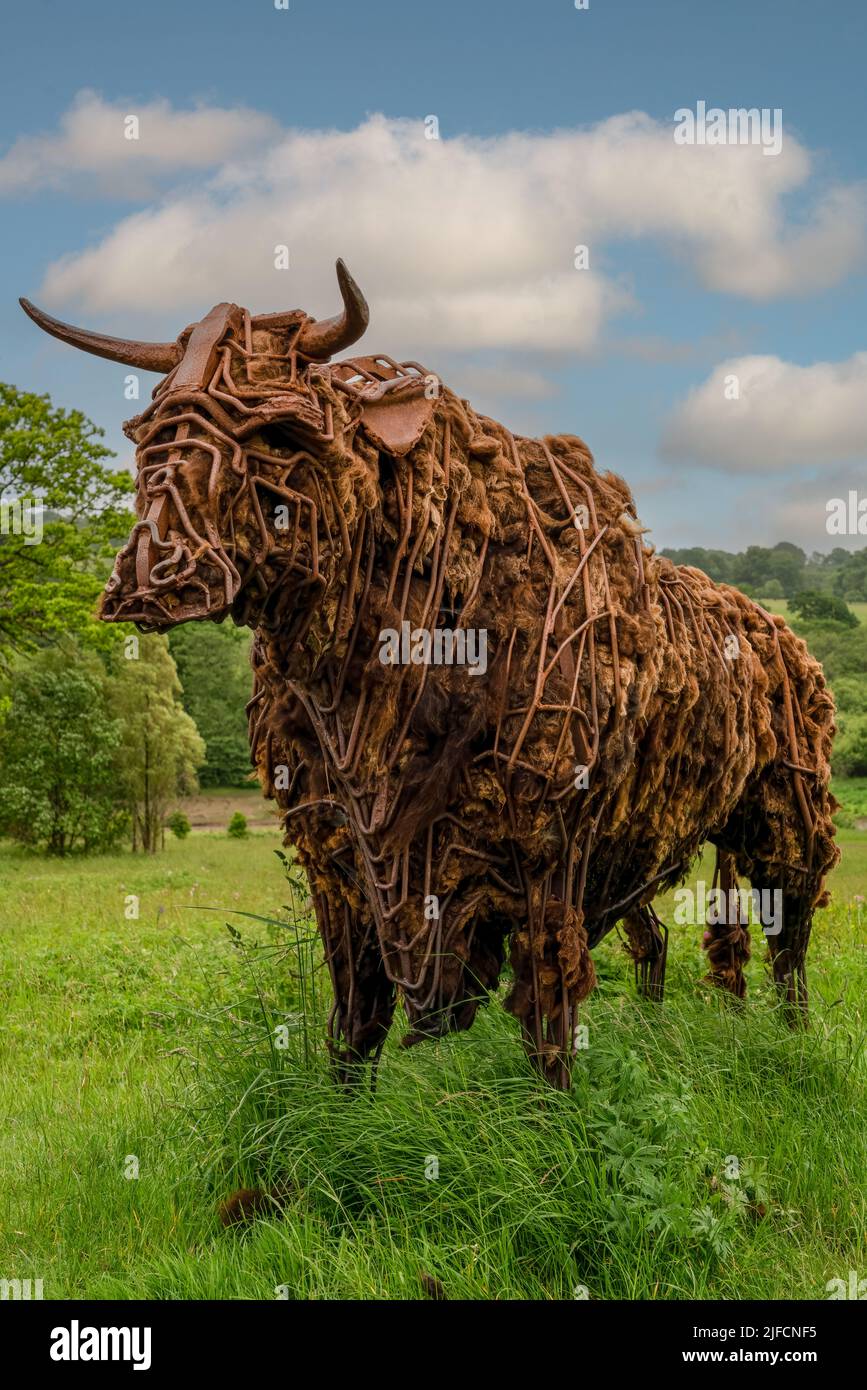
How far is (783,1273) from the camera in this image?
430cm

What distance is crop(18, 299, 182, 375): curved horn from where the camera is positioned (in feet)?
12.4

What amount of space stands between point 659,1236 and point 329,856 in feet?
5.76

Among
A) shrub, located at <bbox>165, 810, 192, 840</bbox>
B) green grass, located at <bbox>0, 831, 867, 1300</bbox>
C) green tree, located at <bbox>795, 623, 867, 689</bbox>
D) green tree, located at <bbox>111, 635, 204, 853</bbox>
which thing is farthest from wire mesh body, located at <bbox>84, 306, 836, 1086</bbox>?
green tree, located at <bbox>795, 623, 867, 689</bbox>

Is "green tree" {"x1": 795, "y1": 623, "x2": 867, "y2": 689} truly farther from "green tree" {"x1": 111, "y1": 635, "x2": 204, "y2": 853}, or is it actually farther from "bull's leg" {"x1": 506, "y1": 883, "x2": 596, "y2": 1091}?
"bull's leg" {"x1": 506, "y1": 883, "x2": 596, "y2": 1091}

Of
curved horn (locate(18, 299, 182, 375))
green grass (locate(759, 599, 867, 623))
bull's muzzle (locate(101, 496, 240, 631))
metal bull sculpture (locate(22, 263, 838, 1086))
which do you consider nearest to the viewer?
bull's muzzle (locate(101, 496, 240, 631))

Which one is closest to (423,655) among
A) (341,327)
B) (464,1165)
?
(341,327)

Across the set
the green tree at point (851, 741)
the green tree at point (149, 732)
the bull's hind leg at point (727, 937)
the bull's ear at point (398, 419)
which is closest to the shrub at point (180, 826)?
the green tree at point (149, 732)

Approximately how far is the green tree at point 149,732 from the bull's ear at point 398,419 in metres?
25.2

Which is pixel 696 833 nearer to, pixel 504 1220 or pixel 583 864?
pixel 583 864

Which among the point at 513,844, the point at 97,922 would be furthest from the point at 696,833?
the point at 97,922

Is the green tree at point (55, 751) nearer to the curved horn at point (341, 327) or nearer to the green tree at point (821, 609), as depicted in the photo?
the curved horn at point (341, 327)

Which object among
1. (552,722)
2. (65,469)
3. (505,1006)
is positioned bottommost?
(505,1006)

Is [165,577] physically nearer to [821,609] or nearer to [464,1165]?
[464,1165]

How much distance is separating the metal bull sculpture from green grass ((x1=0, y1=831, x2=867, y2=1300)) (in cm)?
28
